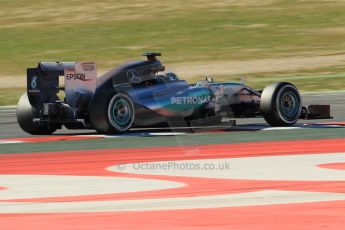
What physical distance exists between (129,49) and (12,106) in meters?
19.5

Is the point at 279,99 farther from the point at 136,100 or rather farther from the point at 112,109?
the point at 112,109

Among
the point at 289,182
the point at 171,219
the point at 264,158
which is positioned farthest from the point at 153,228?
the point at 264,158

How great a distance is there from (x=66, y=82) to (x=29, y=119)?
1040mm

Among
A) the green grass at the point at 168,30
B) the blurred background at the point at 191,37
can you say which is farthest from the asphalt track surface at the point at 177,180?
the green grass at the point at 168,30

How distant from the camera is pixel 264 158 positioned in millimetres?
12492

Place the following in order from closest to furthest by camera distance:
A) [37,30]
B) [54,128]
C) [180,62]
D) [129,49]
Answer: [54,128] → [180,62] → [129,49] → [37,30]

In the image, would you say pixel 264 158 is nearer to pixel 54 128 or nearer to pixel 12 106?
pixel 54 128

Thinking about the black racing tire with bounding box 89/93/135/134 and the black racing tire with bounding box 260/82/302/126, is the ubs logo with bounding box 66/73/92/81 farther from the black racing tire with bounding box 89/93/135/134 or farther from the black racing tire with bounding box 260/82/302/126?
the black racing tire with bounding box 260/82/302/126

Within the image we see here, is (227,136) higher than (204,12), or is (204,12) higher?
(204,12)

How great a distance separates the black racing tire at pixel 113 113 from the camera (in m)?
16.1

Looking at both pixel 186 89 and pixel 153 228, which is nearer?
pixel 153 228

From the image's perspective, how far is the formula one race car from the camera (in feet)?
53.7

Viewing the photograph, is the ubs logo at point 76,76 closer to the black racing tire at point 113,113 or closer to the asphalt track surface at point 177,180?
the black racing tire at point 113,113

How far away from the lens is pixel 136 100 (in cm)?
1644
